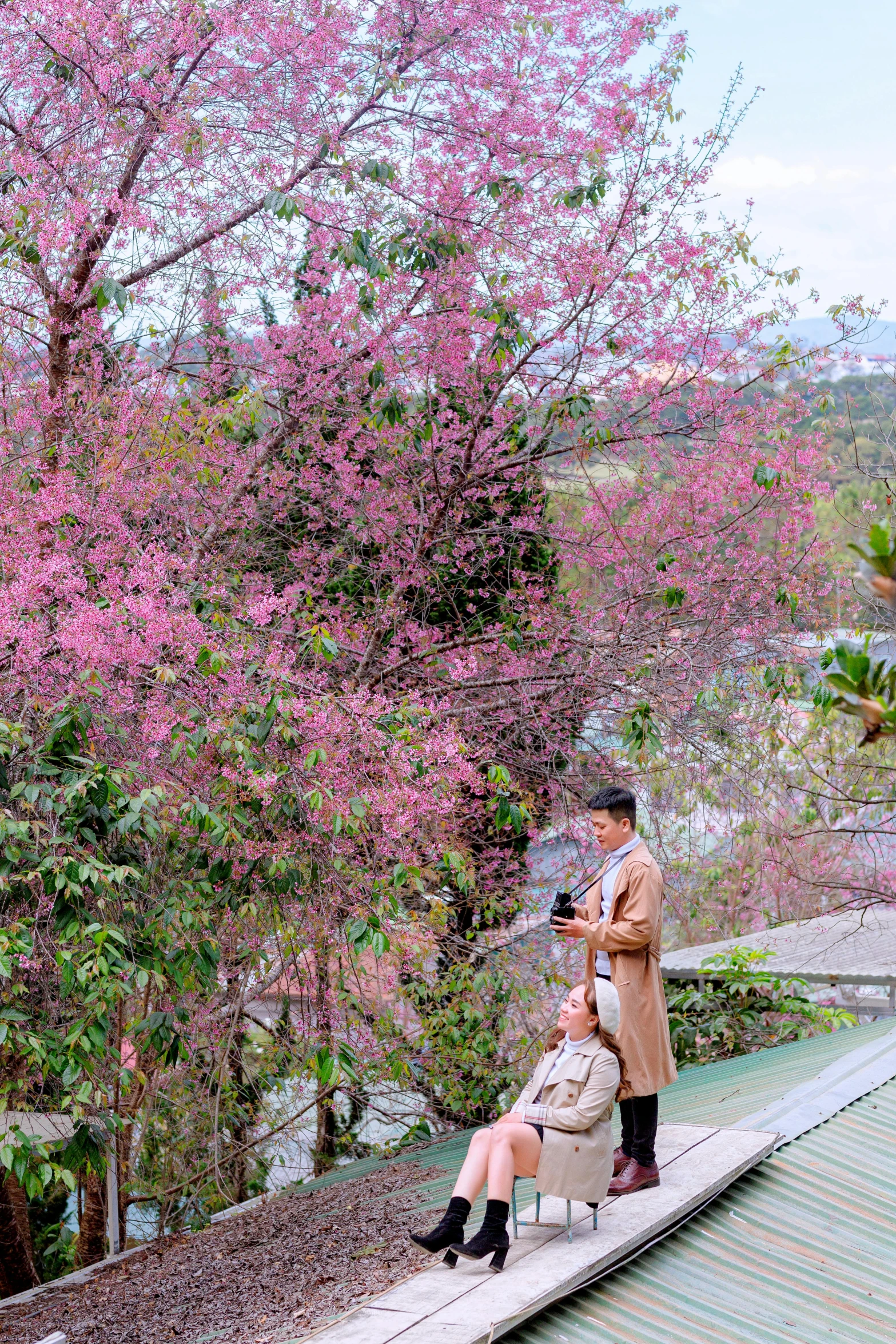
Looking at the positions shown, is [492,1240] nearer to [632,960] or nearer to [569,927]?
[569,927]

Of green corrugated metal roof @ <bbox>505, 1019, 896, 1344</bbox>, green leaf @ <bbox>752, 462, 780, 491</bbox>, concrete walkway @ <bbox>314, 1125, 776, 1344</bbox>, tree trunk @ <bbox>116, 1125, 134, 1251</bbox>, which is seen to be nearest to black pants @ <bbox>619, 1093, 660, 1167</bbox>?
concrete walkway @ <bbox>314, 1125, 776, 1344</bbox>

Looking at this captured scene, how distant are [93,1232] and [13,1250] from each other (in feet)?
2.64

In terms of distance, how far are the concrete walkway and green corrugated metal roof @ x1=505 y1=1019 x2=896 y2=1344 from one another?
0.07 metres

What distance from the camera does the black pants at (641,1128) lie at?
3877mm

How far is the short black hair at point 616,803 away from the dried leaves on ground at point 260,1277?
1.66m

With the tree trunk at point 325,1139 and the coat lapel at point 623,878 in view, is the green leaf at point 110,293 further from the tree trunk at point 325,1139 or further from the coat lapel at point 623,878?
the tree trunk at point 325,1139

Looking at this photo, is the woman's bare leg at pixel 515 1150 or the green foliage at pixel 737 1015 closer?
the woman's bare leg at pixel 515 1150

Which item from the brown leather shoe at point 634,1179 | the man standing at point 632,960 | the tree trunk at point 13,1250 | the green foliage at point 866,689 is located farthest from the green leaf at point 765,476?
the tree trunk at point 13,1250

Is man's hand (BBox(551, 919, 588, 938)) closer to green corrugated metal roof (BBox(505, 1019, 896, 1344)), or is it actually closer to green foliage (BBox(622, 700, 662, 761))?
green corrugated metal roof (BBox(505, 1019, 896, 1344))

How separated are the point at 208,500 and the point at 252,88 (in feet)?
7.88

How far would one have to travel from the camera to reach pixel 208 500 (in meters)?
7.19

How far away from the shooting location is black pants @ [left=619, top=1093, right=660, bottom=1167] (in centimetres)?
388

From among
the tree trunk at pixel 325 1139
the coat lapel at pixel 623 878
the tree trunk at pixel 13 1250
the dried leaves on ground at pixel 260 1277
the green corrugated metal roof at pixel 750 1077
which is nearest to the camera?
the coat lapel at pixel 623 878

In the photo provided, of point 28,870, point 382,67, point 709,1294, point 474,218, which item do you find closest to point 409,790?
point 28,870
